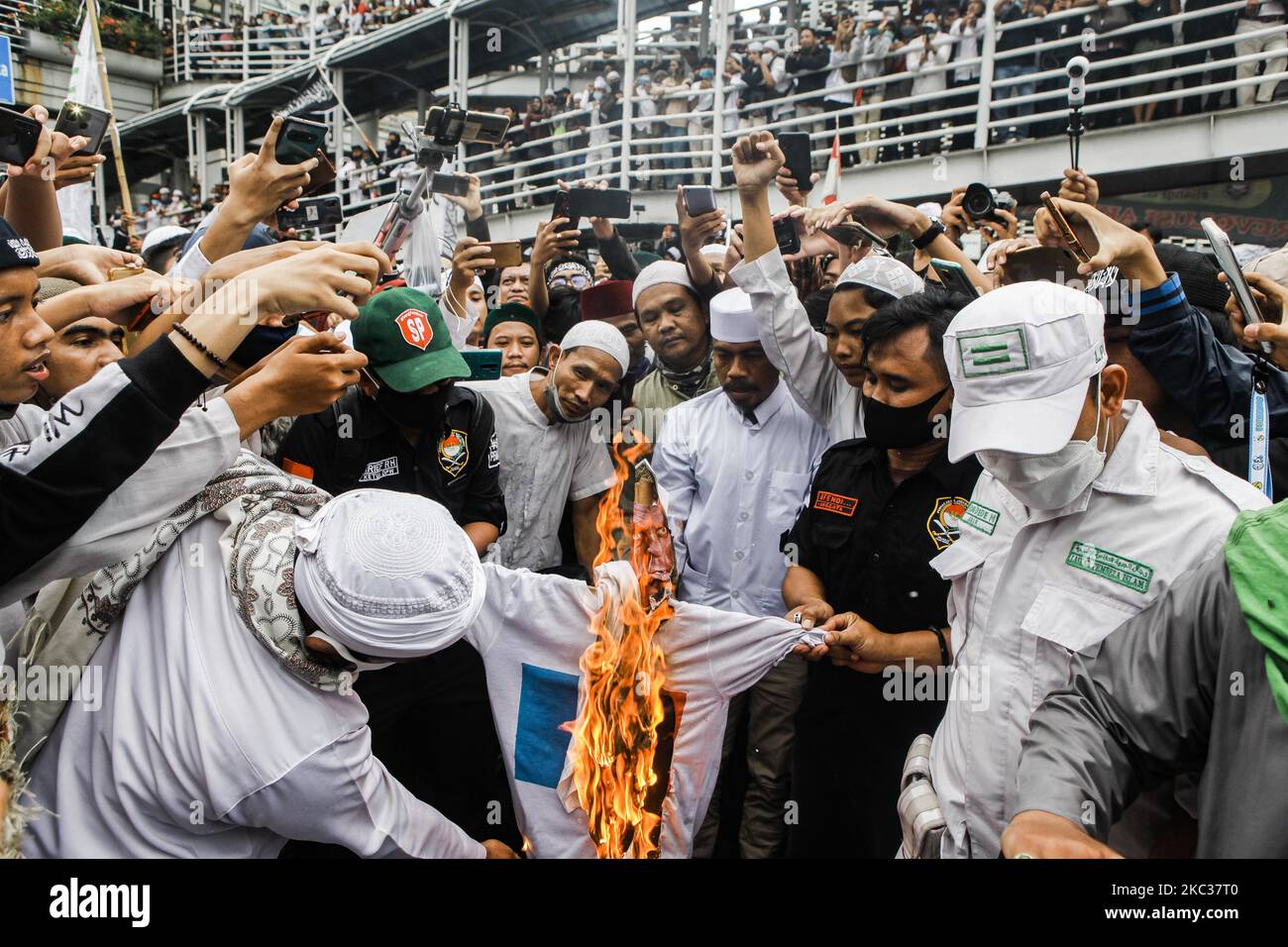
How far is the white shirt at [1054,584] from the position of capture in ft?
6.44

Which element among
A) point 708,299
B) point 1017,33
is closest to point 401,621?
point 708,299

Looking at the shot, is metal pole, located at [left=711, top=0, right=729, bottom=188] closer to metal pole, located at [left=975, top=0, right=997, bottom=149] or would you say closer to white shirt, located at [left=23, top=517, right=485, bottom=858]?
metal pole, located at [left=975, top=0, right=997, bottom=149]

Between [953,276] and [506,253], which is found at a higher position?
[506,253]

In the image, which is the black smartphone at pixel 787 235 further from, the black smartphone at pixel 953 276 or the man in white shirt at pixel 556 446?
the man in white shirt at pixel 556 446

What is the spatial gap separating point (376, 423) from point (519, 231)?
13.1m

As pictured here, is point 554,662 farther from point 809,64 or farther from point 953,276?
point 809,64

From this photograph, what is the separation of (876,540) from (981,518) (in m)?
0.58

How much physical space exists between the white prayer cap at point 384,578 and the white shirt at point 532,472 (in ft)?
6.87

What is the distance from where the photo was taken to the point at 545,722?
271 centimetres

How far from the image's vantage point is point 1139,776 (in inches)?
67.9

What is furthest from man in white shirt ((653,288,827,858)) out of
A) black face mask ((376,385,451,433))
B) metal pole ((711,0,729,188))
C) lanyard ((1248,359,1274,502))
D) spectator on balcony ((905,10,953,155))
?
spectator on balcony ((905,10,953,155))

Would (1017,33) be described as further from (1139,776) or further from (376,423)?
(1139,776)

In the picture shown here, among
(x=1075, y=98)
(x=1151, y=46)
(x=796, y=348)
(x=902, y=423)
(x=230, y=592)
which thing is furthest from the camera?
(x=1151, y=46)

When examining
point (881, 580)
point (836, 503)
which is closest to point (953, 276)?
point (836, 503)
